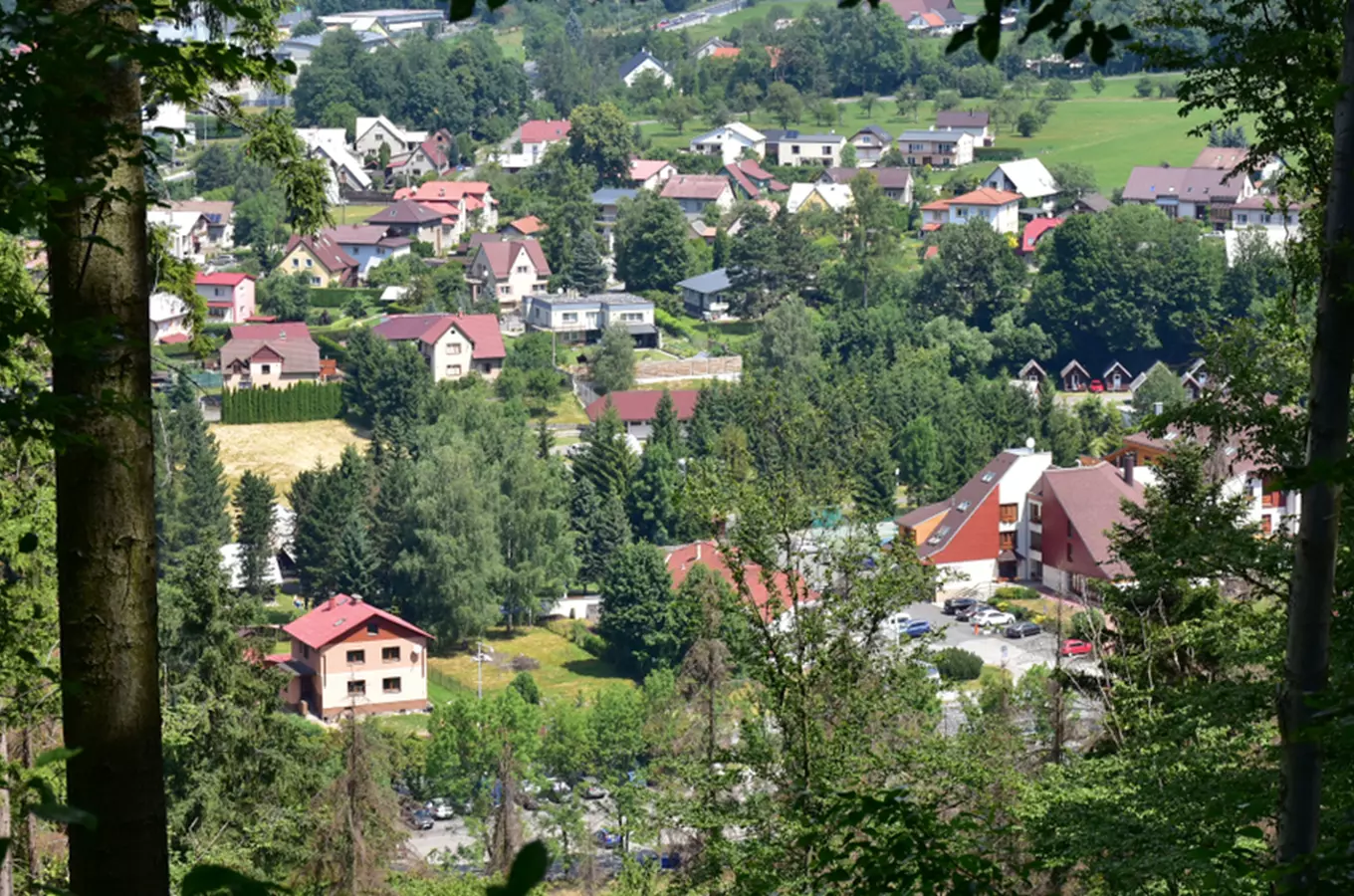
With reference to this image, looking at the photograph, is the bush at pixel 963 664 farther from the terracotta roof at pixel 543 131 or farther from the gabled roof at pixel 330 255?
the terracotta roof at pixel 543 131

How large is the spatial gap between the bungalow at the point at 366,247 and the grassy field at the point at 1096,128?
24.4 m

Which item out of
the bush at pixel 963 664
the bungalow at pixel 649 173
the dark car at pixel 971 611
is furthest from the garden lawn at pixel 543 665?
the bungalow at pixel 649 173

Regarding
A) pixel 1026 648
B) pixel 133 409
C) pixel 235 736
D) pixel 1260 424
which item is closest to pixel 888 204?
pixel 1026 648

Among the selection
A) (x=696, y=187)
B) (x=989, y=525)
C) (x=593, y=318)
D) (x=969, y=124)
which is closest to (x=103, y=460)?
(x=989, y=525)

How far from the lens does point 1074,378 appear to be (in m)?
59.9

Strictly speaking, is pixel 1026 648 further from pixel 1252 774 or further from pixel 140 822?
pixel 140 822

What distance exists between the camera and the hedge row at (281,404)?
1976 inches

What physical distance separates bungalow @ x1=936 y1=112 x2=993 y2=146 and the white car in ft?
167

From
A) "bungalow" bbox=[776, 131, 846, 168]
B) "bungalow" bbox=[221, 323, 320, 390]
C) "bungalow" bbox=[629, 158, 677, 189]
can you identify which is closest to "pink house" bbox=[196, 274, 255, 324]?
"bungalow" bbox=[221, 323, 320, 390]

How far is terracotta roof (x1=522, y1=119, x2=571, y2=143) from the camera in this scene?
87.1 meters

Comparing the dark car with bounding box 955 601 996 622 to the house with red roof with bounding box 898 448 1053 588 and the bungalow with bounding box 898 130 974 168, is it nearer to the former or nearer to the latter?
the house with red roof with bounding box 898 448 1053 588

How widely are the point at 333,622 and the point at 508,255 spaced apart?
32266 mm

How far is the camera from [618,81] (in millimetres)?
104625

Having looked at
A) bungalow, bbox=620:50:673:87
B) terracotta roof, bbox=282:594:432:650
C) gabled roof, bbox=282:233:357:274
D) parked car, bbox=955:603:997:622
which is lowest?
parked car, bbox=955:603:997:622
